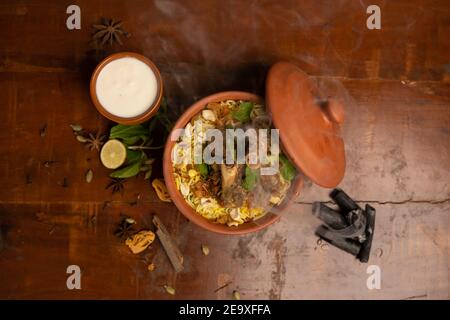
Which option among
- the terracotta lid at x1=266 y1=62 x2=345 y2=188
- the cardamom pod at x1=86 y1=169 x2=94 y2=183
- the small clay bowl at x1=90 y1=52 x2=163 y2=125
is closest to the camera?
the terracotta lid at x1=266 y1=62 x2=345 y2=188

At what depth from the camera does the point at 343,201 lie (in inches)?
93.6

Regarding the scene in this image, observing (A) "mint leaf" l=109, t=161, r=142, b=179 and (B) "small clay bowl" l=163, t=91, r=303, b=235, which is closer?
(B) "small clay bowl" l=163, t=91, r=303, b=235

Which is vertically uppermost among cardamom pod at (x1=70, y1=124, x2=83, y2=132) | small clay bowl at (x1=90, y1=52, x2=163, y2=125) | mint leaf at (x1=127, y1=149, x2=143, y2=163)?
small clay bowl at (x1=90, y1=52, x2=163, y2=125)

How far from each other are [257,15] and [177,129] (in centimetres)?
92

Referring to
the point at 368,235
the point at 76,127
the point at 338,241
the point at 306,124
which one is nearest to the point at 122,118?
the point at 76,127

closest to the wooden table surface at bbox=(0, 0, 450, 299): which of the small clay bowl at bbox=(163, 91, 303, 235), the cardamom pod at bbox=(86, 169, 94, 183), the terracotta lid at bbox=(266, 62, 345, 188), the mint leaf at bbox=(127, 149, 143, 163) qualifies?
the cardamom pod at bbox=(86, 169, 94, 183)

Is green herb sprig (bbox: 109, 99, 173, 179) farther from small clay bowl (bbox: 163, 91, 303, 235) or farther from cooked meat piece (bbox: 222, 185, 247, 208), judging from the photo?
cooked meat piece (bbox: 222, 185, 247, 208)

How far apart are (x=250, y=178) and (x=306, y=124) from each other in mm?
419

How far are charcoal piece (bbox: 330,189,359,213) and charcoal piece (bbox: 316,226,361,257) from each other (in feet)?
0.50

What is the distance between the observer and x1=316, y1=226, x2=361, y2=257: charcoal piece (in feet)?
7.80

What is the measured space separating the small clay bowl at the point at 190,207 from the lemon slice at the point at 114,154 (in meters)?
0.37

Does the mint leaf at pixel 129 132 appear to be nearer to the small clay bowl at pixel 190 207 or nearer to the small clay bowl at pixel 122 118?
the small clay bowl at pixel 122 118

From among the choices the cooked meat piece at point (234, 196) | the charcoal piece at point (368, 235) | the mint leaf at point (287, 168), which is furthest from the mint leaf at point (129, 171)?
the charcoal piece at point (368, 235)

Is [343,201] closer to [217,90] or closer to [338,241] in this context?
[338,241]
